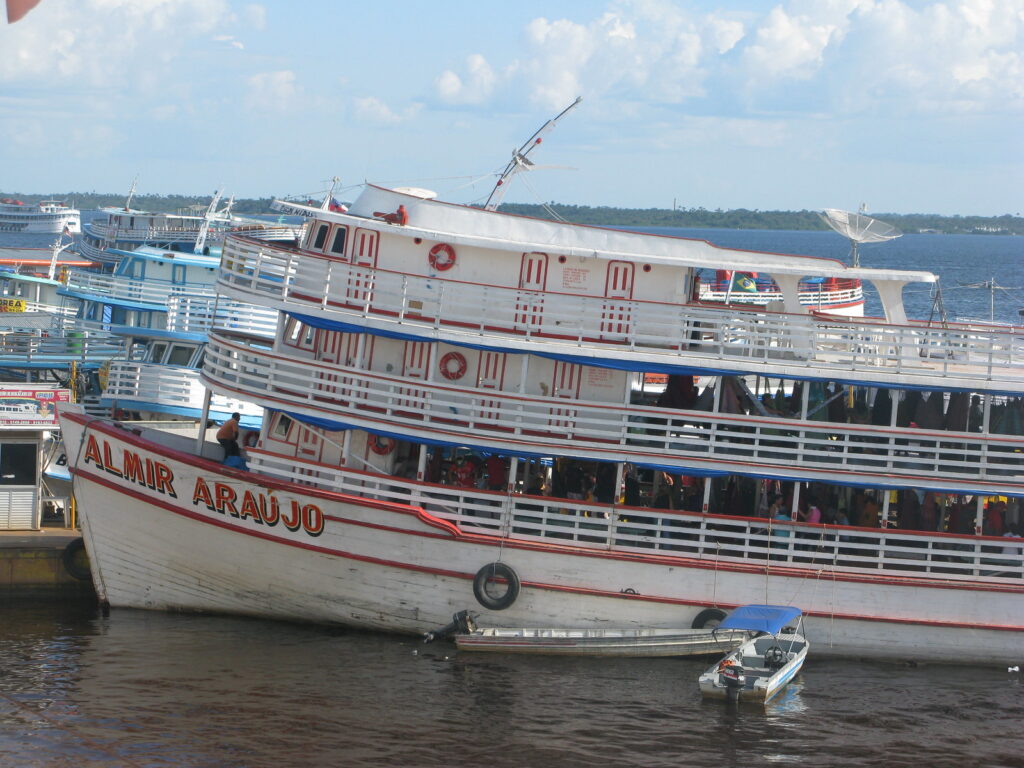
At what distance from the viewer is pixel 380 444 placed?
62.6ft

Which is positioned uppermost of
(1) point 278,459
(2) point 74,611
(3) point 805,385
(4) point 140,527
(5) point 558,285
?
(5) point 558,285

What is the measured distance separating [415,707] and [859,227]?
38.4ft

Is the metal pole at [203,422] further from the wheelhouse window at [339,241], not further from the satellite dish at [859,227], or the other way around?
the satellite dish at [859,227]

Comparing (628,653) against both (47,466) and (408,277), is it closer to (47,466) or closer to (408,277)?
(408,277)

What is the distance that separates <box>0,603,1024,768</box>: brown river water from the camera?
15188 mm

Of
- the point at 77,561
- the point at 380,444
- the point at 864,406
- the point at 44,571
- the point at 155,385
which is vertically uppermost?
the point at 864,406

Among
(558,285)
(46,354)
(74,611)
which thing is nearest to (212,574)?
(74,611)

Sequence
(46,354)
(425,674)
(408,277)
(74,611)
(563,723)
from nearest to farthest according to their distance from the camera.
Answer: (563,723) < (425,674) < (408,277) < (74,611) < (46,354)

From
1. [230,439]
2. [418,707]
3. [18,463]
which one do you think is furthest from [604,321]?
[18,463]

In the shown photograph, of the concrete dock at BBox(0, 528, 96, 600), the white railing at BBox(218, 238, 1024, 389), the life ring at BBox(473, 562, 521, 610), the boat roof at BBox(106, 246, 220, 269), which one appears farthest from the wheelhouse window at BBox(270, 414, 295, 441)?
the boat roof at BBox(106, 246, 220, 269)

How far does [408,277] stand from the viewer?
18.9m

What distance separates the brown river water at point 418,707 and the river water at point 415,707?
3cm

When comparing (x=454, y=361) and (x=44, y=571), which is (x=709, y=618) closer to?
(x=454, y=361)

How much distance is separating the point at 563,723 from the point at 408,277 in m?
7.03
